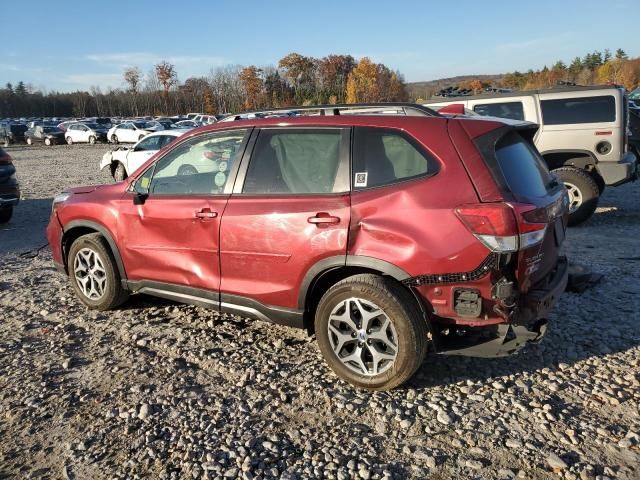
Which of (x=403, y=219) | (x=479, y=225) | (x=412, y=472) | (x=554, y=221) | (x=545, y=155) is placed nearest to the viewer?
(x=412, y=472)

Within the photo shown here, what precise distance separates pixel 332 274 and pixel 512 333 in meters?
1.21

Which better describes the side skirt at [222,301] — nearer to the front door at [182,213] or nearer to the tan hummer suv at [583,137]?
the front door at [182,213]

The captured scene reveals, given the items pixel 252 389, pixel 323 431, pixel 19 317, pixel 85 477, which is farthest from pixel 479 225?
pixel 19 317

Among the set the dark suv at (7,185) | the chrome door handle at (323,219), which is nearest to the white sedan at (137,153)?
the dark suv at (7,185)

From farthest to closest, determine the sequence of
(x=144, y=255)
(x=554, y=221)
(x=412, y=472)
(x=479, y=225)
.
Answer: (x=144, y=255)
(x=554, y=221)
(x=479, y=225)
(x=412, y=472)

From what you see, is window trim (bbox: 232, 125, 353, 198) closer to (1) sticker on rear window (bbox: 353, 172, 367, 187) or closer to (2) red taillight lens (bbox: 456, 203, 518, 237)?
(1) sticker on rear window (bbox: 353, 172, 367, 187)

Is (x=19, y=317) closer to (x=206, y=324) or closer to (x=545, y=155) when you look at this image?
(x=206, y=324)

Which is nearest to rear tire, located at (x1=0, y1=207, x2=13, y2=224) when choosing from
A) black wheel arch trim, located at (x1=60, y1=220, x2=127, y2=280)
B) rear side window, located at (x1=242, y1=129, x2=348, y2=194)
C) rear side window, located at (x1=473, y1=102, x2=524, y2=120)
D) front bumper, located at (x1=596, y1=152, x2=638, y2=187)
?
black wheel arch trim, located at (x1=60, y1=220, x2=127, y2=280)

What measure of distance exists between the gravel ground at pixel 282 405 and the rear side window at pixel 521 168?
1301mm

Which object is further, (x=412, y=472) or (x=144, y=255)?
(x=144, y=255)

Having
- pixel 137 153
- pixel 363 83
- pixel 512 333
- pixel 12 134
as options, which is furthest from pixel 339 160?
pixel 363 83

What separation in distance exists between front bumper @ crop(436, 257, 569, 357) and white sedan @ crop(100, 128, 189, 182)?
37.9 feet

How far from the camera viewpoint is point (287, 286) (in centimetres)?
368

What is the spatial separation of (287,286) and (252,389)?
74 cm
